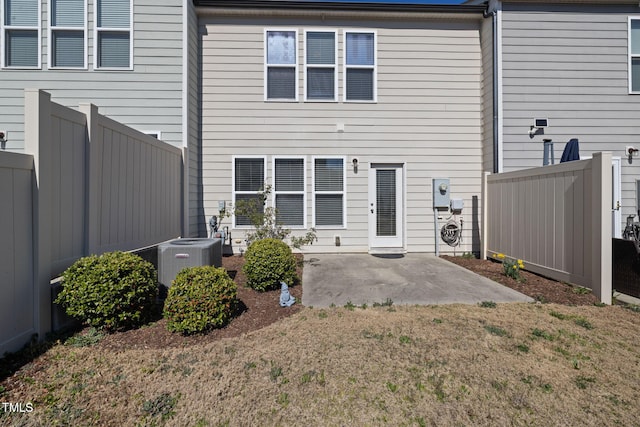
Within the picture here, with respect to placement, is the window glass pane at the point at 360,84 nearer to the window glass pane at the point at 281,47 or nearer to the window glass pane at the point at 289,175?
the window glass pane at the point at 281,47

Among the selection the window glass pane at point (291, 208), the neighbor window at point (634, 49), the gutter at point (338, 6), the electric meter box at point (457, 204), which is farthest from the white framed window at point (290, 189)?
the neighbor window at point (634, 49)

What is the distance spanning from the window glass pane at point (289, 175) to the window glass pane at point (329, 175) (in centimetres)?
35

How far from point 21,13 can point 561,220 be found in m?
10.3

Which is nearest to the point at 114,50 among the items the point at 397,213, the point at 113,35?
the point at 113,35

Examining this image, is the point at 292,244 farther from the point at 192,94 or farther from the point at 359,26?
the point at 359,26

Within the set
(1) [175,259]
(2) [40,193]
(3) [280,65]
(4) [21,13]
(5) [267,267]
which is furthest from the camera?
(3) [280,65]

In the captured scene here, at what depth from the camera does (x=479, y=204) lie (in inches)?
300

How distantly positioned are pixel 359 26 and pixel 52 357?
7.74 metres

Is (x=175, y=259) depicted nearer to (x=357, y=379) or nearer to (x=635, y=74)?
(x=357, y=379)

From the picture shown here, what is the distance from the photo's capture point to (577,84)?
283 inches

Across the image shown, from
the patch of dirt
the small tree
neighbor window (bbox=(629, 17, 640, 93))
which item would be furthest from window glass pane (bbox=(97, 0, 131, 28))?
neighbor window (bbox=(629, 17, 640, 93))

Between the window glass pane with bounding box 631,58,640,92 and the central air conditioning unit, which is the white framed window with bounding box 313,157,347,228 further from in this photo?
the window glass pane with bounding box 631,58,640,92

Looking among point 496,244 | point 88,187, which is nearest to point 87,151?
point 88,187

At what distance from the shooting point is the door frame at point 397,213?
7602 mm
